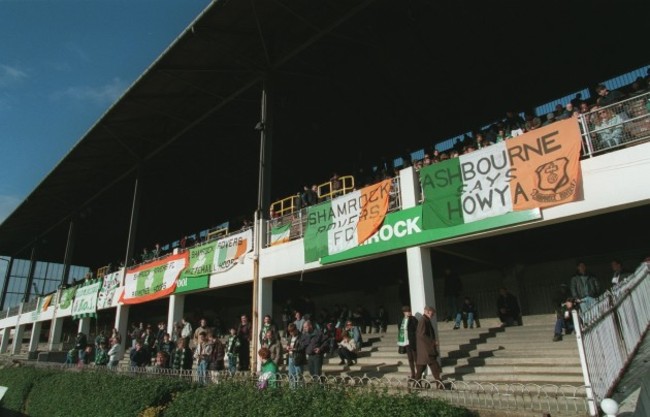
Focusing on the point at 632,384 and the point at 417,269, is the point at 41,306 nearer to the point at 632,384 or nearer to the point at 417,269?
the point at 417,269

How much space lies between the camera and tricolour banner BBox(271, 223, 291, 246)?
1553cm

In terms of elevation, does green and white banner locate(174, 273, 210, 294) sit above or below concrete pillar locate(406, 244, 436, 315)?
above

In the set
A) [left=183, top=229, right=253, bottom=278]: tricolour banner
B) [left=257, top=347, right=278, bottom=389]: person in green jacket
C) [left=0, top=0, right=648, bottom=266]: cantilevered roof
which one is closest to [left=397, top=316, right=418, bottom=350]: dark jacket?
[left=257, top=347, right=278, bottom=389]: person in green jacket

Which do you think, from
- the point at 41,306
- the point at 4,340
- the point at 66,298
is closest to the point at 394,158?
the point at 66,298

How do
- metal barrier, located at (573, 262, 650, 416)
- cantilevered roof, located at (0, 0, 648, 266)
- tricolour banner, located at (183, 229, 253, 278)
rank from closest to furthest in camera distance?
metal barrier, located at (573, 262, 650, 416) → cantilevered roof, located at (0, 0, 648, 266) → tricolour banner, located at (183, 229, 253, 278)

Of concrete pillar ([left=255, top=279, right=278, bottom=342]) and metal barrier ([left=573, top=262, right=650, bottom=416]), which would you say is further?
concrete pillar ([left=255, top=279, right=278, bottom=342])

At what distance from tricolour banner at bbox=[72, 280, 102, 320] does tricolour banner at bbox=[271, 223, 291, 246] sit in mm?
15394

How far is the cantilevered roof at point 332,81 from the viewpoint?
51.7 feet

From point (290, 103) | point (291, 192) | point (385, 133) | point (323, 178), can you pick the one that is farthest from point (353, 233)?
point (291, 192)

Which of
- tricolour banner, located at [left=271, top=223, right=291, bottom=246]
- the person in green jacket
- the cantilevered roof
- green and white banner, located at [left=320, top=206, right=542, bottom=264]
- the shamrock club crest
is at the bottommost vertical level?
the person in green jacket

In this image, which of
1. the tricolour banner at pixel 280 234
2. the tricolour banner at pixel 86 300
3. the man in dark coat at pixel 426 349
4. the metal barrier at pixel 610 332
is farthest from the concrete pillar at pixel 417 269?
the tricolour banner at pixel 86 300

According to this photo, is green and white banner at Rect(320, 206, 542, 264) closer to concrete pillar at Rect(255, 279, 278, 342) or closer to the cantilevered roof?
concrete pillar at Rect(255, 279, 278, 342)

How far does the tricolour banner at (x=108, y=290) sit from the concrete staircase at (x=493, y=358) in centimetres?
1557

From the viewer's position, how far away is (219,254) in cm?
1808
